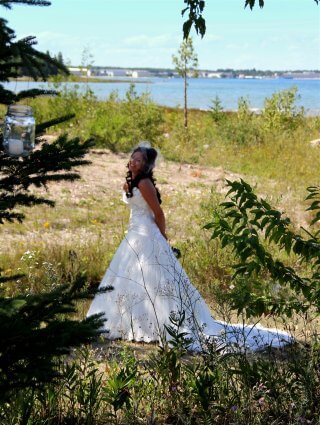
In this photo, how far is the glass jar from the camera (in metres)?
3.15

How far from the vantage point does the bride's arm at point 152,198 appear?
652cm

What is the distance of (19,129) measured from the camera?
10.4 ft

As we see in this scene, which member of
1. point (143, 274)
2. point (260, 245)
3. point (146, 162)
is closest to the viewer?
point (260, 245)

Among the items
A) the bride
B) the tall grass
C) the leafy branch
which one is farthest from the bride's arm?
the leafy branch

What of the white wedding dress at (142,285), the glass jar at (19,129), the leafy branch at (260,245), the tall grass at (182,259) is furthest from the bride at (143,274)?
the glass jar at (19,129)

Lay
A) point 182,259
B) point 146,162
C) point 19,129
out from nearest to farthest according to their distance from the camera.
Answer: point 19,129 < point 146,162 < point 182,259

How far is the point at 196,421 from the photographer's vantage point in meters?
4.07

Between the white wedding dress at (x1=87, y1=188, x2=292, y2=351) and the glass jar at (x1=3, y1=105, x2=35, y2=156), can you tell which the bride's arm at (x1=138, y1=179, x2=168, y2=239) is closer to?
the white wedding dress at (x1=87, y1=188, x2=292, y2=351)

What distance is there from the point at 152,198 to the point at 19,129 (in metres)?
3.47

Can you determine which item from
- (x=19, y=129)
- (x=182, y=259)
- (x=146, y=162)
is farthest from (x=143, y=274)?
(x=19, y=129)

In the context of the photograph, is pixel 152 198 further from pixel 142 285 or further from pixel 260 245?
pixel 260 245

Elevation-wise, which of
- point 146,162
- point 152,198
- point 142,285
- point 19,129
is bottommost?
point 142,285

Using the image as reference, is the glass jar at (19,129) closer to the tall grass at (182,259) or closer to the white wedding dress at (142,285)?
the tall grass at (182,259)

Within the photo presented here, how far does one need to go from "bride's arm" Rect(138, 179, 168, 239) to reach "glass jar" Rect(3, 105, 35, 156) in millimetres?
3353
